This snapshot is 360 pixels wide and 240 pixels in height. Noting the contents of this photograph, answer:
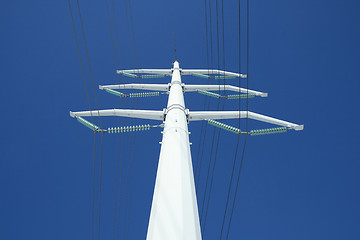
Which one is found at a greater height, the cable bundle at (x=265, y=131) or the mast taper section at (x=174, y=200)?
the cable bundle at (x=265, y=131)

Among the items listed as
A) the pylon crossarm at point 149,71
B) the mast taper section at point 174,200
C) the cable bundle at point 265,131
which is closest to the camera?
the mast taper section at point 174,200

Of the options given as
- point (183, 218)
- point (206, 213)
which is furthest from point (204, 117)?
point (206, 213)

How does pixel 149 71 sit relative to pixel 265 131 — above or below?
above

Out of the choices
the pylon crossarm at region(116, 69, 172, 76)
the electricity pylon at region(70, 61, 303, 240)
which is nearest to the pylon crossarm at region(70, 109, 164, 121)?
the electricity pylon at region(70, 61, 303, 240)

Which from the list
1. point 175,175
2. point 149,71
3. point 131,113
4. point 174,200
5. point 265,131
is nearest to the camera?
point 174,200

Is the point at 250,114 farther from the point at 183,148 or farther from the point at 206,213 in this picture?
the point at 206,213

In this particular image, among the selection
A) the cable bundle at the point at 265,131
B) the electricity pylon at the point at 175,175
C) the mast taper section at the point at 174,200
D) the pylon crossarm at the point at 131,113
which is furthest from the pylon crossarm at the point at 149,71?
the mast taper section at the point at 174,200

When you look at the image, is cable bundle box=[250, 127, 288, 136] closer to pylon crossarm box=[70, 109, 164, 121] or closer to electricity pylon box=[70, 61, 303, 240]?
electricity pylon box=[70, 61, 303, 240]

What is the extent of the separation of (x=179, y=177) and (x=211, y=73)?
17754 mm

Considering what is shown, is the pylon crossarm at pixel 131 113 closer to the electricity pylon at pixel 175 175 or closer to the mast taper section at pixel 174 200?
the electricity pylon at pixel 175 175

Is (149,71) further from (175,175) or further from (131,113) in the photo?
(175,175)

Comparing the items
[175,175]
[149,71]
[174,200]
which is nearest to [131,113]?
[175,175]

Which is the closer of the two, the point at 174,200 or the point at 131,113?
the point at 174,200

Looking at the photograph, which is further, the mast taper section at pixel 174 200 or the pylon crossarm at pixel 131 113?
the pylon crossarm at pixel 131 113
